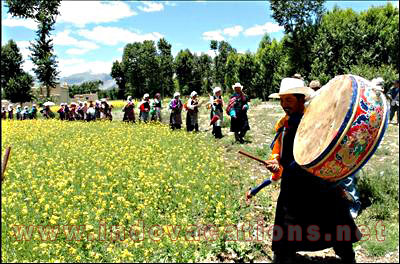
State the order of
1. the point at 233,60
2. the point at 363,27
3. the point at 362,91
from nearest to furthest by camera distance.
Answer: the point at 362,91, the point at 363,27, the point at 233,60

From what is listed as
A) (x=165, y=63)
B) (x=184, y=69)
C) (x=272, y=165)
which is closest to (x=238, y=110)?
(x=272, y=165)

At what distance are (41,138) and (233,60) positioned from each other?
137ft

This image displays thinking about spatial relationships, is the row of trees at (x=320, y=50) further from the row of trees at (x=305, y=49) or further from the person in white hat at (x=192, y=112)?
the person in white hat at (x=192, y=112)

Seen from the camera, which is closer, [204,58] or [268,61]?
[268,61]

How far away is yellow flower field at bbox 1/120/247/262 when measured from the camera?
4.44 m

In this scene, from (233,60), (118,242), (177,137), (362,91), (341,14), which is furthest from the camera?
(233,60)

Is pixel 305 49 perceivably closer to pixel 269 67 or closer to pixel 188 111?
pixel 269 67

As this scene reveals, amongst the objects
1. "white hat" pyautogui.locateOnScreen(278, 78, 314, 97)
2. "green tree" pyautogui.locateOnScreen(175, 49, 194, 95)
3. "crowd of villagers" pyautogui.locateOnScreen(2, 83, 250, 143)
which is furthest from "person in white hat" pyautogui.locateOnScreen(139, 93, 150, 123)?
"green tree" pyautogui.locateOnScreen(175, 49, 194, 95)

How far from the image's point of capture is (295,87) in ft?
13.2

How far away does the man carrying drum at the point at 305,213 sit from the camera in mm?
3807

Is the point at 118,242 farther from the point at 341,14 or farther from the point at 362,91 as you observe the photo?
the point at 341,14

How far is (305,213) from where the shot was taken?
3846 millimetres

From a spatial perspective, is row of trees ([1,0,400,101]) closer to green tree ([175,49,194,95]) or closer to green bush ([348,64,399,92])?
green bush ([348,64,399,92])

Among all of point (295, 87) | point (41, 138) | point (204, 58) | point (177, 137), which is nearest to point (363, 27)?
point (177, 137)
